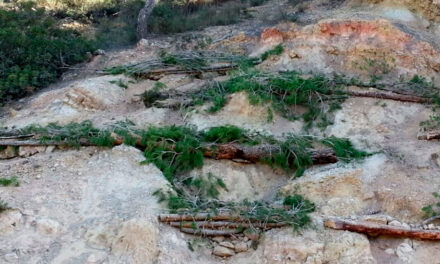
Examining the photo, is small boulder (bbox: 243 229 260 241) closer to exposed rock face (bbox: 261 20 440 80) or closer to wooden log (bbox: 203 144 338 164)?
wooden log (bbox: 203 144 338 164)

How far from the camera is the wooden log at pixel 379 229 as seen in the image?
5.24 m

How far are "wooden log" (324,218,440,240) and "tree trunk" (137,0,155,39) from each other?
7.07 m

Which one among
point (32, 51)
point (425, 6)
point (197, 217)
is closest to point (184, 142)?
point (197, 217)

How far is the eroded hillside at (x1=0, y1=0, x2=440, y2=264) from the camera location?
5266 mm

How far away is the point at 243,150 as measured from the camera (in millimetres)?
6621

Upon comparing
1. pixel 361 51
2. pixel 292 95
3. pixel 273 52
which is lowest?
pixel 292 95

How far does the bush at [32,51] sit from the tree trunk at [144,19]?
1106 mm

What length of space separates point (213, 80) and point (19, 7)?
20.1 feet

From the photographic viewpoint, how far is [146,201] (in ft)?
18.9

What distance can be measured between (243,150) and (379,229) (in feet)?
6.78

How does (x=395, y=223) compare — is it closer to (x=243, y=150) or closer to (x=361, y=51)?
(x=243, y=150)

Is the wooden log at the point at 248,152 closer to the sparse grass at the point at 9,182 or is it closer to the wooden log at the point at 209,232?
the wooden log at the point at 209,232

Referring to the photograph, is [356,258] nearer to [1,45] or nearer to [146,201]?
[146,201]

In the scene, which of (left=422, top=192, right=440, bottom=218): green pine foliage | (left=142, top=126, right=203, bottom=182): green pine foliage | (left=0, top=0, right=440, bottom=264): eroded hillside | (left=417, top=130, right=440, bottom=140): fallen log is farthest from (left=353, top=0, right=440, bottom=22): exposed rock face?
(left=142, top=126, right=203, bottom=182): green pine foliage
